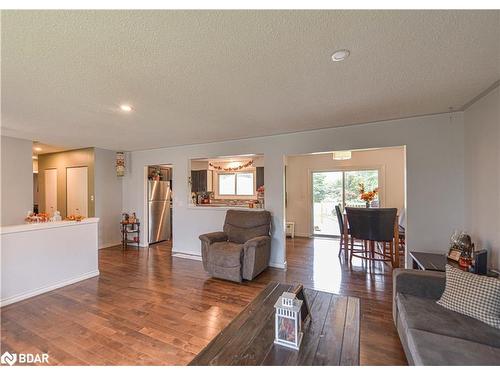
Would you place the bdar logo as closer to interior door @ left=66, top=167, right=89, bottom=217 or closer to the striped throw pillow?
the striped throw pillow

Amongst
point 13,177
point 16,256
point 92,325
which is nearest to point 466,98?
point 92,325

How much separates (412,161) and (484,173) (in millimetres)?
773

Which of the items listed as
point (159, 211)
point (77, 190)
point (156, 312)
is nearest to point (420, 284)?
point (156, 312)

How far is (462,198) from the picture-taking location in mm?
2861

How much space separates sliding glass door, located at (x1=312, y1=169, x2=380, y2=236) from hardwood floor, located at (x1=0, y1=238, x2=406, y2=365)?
2.42m

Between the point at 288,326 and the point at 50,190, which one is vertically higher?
the point at 50,190

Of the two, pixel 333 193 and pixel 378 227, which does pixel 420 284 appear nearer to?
pixel 378 227

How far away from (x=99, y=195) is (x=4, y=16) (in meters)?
4.56

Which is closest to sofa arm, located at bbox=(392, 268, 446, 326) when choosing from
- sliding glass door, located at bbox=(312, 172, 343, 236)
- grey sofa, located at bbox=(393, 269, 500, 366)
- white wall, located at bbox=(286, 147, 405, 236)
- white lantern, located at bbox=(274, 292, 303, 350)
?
grey sofa, located at bbox=(393, 269, 500, 366)

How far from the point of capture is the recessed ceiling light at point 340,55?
1.57 metres

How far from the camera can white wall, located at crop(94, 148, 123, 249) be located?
5121mm

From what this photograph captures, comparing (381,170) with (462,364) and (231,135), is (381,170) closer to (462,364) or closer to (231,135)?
(231,135)

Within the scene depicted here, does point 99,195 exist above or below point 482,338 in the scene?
above

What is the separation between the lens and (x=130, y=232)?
5.44 metres
